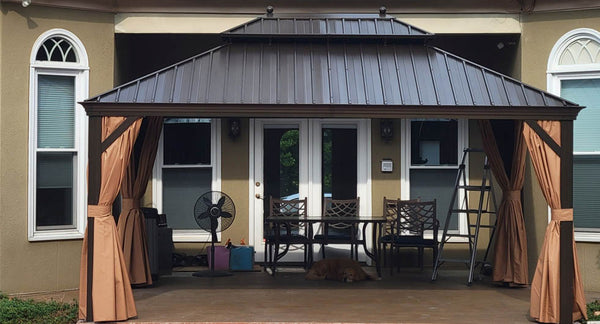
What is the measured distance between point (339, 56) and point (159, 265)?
13.6 feet

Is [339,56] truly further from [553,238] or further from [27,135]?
[27,135]

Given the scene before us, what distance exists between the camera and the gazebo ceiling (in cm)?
807

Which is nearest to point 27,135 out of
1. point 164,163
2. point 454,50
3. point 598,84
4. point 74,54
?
point 74,54

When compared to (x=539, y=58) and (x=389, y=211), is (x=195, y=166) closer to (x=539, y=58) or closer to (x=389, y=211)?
(x=389, y=211)

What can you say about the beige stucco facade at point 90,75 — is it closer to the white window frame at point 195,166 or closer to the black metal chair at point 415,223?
the black metal chair at point 415,223

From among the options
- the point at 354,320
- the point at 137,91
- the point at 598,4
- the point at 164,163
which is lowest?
the point at 354,320

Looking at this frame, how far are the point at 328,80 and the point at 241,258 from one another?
3891mm

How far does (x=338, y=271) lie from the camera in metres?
10.5

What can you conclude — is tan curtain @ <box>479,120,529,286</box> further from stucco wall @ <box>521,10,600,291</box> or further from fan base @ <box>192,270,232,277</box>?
fan base @ <box>192,270,232,277</box>

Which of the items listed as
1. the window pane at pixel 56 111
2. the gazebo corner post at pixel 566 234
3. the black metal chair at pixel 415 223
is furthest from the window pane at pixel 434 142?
the window pane at pixel 56 111

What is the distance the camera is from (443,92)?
8391 mm

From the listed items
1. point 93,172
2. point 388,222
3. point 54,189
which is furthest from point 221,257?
point 93,172

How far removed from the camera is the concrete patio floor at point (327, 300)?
26.4ft

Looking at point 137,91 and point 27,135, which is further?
point 27,135
